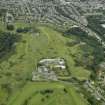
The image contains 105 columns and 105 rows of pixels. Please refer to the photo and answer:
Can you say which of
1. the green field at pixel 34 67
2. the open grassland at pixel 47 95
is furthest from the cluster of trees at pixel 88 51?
the open grassland at pixel 47 95

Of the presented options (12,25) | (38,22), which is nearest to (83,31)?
(38,22)

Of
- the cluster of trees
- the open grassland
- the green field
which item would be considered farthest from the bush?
the open grassland

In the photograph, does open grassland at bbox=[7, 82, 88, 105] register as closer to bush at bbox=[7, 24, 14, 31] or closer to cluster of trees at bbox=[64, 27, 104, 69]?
cluster of trees at bbox=[64, 27, 104, 69]

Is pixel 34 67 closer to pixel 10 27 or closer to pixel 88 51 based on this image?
pixel 88 51

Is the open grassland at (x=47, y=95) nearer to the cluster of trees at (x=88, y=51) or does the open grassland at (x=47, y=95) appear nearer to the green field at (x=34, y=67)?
the green field at (x=34, y=67)

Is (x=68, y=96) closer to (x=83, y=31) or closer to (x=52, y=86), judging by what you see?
(x=52, y=86)

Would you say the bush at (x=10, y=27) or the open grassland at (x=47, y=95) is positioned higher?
the bush at (x=10, y=27)

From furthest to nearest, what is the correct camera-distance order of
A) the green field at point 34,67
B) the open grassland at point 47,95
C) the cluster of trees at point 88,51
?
the cluster of trees at point 88,51, the green field at point 34,67, the open grassland at point 47,95

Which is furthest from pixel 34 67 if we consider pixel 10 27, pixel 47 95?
pixel 10 27
